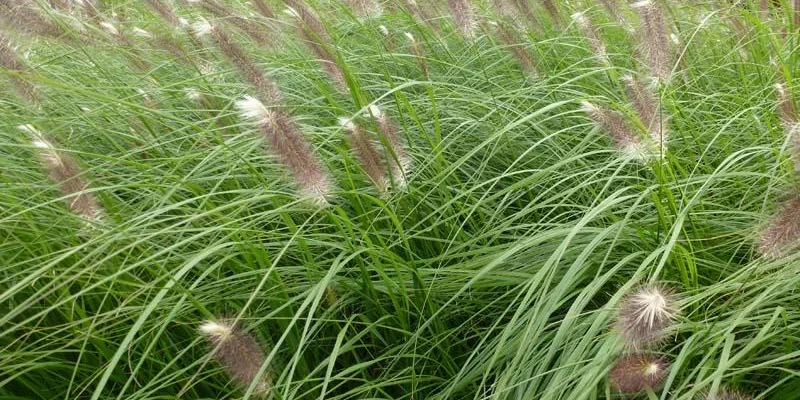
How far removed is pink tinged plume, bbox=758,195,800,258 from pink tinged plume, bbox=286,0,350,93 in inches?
45.8

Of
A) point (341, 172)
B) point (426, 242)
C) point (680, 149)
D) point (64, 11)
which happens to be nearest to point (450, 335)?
point (426, 242)

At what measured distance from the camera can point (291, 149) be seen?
1.62m

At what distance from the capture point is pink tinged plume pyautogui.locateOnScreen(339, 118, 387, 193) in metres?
1.83

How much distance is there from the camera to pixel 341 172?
90.7 inches

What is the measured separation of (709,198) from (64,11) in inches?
83.7

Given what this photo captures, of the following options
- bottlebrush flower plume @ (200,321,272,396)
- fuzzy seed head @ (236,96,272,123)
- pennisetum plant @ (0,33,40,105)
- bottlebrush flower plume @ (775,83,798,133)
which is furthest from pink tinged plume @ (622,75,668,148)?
pennisetum plant @ (0,33,40,105)

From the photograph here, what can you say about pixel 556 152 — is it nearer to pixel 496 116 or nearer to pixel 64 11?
pixel 496 116

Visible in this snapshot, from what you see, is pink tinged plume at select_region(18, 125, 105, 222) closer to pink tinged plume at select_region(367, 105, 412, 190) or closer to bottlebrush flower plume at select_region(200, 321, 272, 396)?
bottlebrush flower plume at select_region(200, 321, 272, 396)

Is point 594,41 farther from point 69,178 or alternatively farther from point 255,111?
point 69,178

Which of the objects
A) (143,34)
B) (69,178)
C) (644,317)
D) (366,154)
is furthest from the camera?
(143,34)

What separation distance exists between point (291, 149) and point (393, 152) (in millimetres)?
394

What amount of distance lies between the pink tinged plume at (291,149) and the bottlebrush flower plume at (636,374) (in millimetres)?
656

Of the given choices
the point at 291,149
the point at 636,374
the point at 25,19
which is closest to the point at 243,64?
the point at 291,149

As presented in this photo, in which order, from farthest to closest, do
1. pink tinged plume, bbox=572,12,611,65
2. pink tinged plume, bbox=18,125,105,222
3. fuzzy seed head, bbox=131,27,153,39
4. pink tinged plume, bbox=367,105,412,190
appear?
fuzzy seed head, bbox=131,27,153,39, pink tinged plume, bbox=572,12,611,65, pink tinged plume, bbox=367,105,412,190, pink tinged plume, bbox=18,125,105,222
